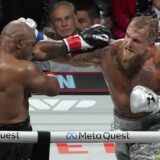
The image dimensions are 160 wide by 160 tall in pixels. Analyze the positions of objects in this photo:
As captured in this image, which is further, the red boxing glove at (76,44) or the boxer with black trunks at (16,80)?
the red boxing glove at (76,44)

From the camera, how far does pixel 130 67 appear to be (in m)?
3.71

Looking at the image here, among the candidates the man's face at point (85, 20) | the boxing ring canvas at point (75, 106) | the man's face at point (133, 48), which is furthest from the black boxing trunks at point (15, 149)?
the man's face at point (85, 20)

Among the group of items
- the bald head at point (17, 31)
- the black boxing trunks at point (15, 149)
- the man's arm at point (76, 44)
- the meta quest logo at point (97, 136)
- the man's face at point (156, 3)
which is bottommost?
the black boxing trunks at point (15, 149)

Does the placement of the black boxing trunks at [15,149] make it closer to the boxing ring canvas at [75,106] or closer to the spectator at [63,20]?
the boxing ring canvas at [75,106]

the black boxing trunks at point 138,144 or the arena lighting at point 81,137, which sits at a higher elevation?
the arena lighting at point 81,137

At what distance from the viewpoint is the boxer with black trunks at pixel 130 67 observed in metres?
3.62

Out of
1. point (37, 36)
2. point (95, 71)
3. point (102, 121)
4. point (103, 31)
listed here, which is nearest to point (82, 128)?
point (102, 121)

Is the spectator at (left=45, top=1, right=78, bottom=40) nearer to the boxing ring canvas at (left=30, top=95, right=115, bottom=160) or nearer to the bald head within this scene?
the boxing ring canvas at (left=30, top=95, right=115, bottom=160)

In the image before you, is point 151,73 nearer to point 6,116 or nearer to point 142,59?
point 142,59

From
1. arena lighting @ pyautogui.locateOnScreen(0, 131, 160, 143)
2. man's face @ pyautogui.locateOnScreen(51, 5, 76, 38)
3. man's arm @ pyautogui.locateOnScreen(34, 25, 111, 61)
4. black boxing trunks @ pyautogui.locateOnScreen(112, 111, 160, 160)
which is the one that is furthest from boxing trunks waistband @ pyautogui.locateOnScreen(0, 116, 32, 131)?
man's face @ pyautogui.locateOnScreen(51, 5, 76, 38)

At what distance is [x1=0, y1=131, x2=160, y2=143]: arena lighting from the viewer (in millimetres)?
2887

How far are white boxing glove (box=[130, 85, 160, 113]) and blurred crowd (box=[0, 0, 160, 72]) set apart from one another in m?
1.88

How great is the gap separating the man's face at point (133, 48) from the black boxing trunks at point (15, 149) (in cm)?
69

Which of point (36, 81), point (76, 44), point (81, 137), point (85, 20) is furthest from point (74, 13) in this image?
point (81, 137)
